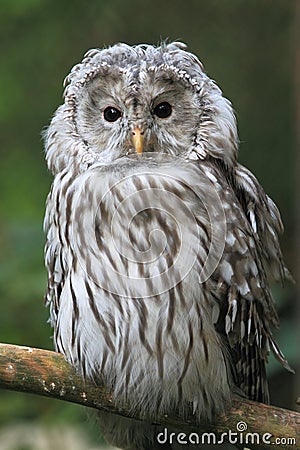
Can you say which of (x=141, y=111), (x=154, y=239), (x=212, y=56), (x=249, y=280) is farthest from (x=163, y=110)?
(x=212, y=56)

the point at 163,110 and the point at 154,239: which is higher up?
the point at 163,110

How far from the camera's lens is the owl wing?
329 centimetres

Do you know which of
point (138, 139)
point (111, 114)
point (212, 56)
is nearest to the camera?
point (138, 139)

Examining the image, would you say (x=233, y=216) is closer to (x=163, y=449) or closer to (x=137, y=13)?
(x=163, y=449)

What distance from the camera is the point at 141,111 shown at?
3197mm

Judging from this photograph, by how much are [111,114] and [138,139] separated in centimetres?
18

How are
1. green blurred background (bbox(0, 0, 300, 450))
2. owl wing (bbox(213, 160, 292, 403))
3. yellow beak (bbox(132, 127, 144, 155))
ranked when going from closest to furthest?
1. yellow beak (bbox(132, 127, 144, 155))
2. owl wing (bbox(213, 160, 292, 403))
3. green blurred background (bbox(0, 0, 300, 450))

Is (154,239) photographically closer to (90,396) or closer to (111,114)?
(111,114)

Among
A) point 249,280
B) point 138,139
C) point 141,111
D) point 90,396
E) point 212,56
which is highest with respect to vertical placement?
point 212,56

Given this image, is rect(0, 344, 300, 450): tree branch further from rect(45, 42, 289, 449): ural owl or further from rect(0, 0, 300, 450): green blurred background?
rect(0, 0, 300, 450): green blurred background

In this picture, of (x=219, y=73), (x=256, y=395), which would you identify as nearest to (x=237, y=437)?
(x=256, y=395)

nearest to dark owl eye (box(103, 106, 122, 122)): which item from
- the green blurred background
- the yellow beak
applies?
the yellow beak

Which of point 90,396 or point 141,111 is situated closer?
point 141,111

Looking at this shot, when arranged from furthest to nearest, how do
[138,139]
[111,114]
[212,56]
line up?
[212,56]
[111,114]
[138,139]
